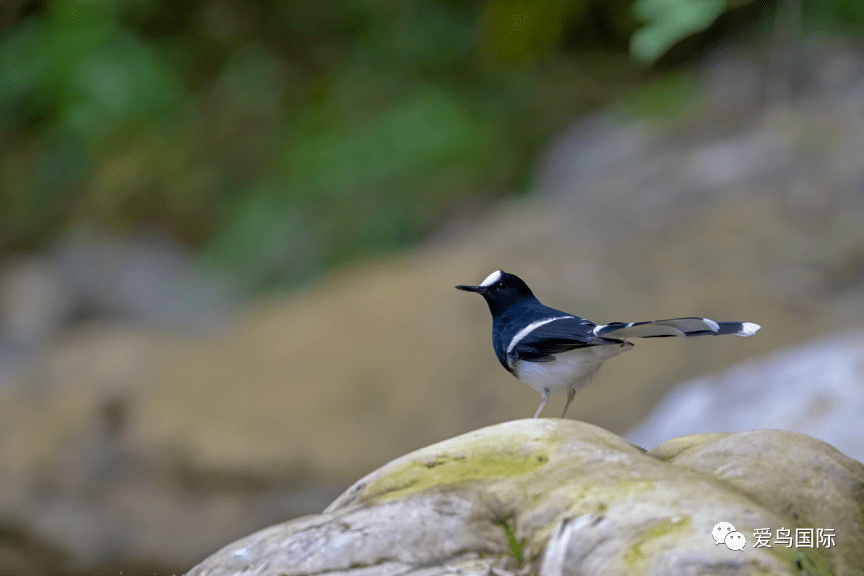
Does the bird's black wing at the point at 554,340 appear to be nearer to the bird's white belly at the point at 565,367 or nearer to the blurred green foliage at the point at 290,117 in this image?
the bird's white belly at the point at 565,367

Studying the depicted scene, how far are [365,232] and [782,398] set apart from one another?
15.2ft

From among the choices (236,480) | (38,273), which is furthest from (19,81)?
(236,480)

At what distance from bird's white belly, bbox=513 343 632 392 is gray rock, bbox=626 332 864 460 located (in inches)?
73.5

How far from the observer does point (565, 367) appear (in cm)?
268

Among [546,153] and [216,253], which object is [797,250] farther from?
[216,253]

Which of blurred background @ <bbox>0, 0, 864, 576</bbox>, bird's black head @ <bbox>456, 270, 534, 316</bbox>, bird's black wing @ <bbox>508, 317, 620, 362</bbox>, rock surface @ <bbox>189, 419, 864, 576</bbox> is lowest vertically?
rock surface @ <bbox>189, 419, 864, 576</bbox>

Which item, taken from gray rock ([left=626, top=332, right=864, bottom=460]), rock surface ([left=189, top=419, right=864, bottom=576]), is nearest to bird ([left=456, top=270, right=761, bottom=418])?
rock surface ([left=189, top=419, right=864, bottom=576])

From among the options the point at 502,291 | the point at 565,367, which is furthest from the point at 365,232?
the point at 565,367

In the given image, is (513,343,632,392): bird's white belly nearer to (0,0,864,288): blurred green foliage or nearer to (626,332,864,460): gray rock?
(626,332,864,460): gray rock

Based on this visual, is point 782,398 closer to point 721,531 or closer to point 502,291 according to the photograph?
point 502,291

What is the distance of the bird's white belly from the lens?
2.66 metres

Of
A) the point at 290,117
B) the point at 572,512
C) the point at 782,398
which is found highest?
→ the point at 290,117

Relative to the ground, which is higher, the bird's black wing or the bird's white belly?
the bird's black wing

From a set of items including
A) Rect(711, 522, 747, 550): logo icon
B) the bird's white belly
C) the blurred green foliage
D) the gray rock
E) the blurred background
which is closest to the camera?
Rect(711, 522, 747, 550): logo icon
